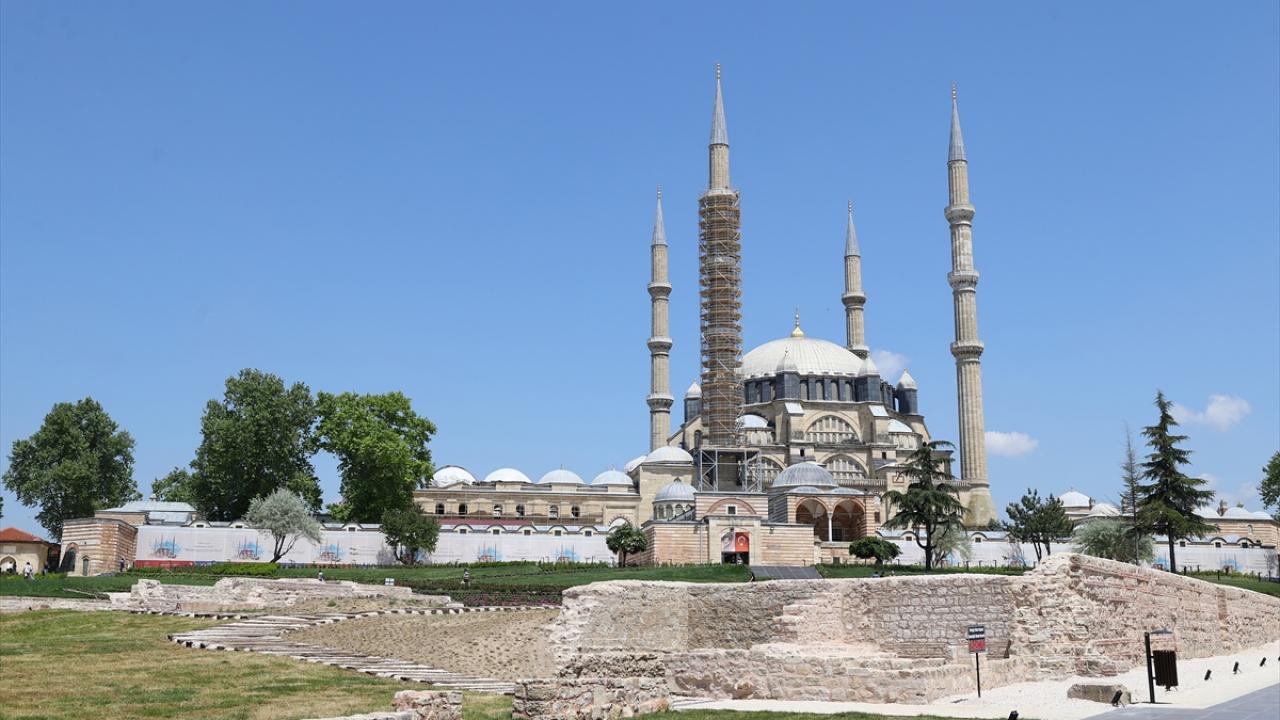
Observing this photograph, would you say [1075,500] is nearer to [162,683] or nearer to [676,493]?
[676,493]

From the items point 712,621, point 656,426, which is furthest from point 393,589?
point 656,426

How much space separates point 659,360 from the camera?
213ft

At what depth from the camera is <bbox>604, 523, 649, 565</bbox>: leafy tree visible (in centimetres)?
4597

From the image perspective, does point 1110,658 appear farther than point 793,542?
No

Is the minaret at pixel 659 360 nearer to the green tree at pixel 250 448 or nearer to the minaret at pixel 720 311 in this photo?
the minaret at pixel 720 311

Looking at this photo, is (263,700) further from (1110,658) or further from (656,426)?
(656,426)

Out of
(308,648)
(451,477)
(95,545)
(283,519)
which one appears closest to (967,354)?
(451,477)

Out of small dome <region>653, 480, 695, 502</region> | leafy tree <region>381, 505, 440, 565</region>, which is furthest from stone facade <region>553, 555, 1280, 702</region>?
small dome <region>653, 480, 695, 502</region>

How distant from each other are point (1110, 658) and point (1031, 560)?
36393 mm

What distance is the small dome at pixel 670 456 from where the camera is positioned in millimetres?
59269

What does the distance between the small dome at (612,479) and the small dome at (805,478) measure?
11.6m

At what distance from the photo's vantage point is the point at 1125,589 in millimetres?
15664

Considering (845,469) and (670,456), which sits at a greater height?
(670,456)

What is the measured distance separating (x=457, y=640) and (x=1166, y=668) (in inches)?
464
